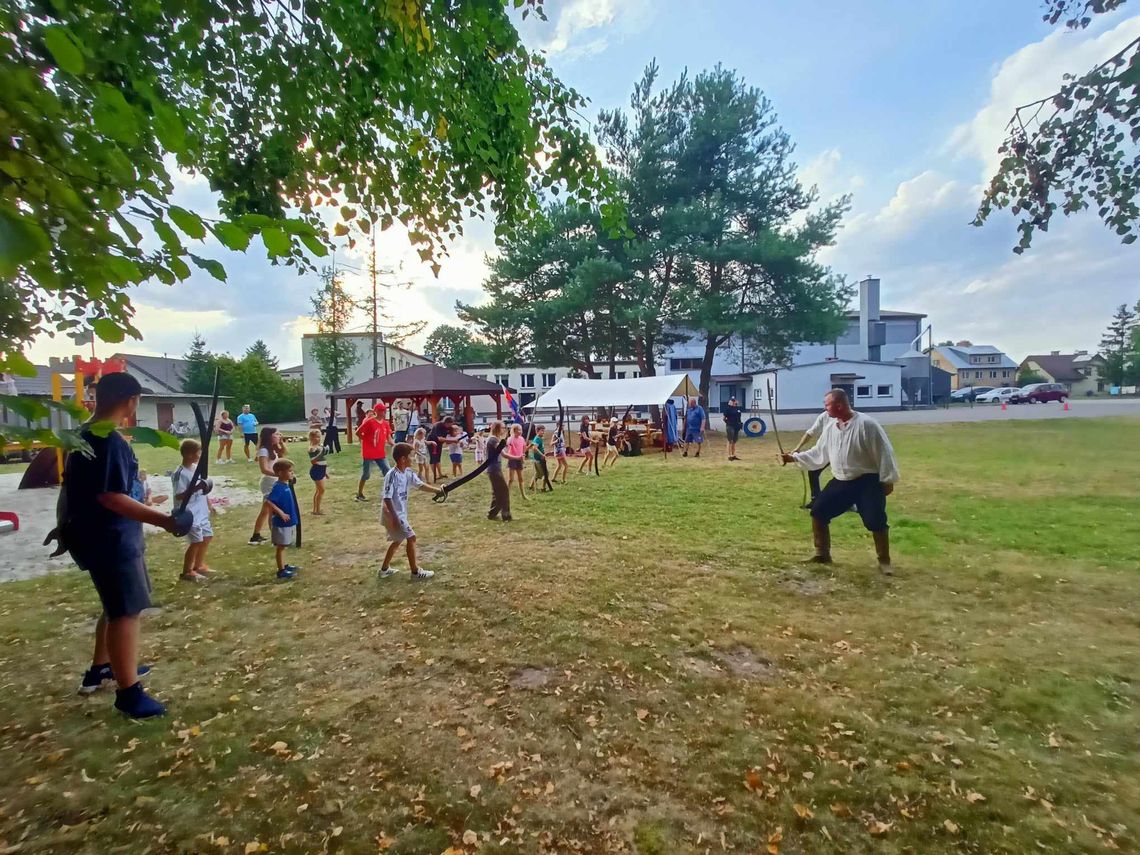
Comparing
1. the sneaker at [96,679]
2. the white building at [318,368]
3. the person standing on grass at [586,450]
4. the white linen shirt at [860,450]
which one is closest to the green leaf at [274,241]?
the sneaker at [96,679]

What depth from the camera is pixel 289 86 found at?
379 centimetres

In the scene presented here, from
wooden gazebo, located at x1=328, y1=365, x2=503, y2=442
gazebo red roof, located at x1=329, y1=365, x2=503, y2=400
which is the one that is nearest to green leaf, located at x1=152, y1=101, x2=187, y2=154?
wooden gazebo, located at x1=328, y1=365, x2=503, y2=442

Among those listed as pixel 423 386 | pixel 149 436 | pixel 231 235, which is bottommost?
pixel 149 436

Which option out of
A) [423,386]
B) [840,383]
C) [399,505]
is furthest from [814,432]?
[840,383]

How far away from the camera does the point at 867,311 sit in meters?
56.8

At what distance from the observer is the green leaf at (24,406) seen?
1.48m

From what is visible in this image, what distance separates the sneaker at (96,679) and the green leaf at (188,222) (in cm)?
360

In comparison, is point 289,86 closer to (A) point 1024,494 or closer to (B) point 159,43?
(B) point 159,43

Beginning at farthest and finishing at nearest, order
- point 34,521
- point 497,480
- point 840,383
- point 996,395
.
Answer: point 996,395
point 840,383
point 34,521
point 497,480

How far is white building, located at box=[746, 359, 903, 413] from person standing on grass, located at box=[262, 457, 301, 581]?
143ft

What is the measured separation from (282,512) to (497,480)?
3.41 meters

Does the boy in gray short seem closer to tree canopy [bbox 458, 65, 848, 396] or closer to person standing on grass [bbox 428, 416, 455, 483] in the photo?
person standing on grass [bbox 428, 416, 455, 483]

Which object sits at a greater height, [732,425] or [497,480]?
[732,425]

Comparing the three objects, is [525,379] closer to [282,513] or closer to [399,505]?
[282,513]
